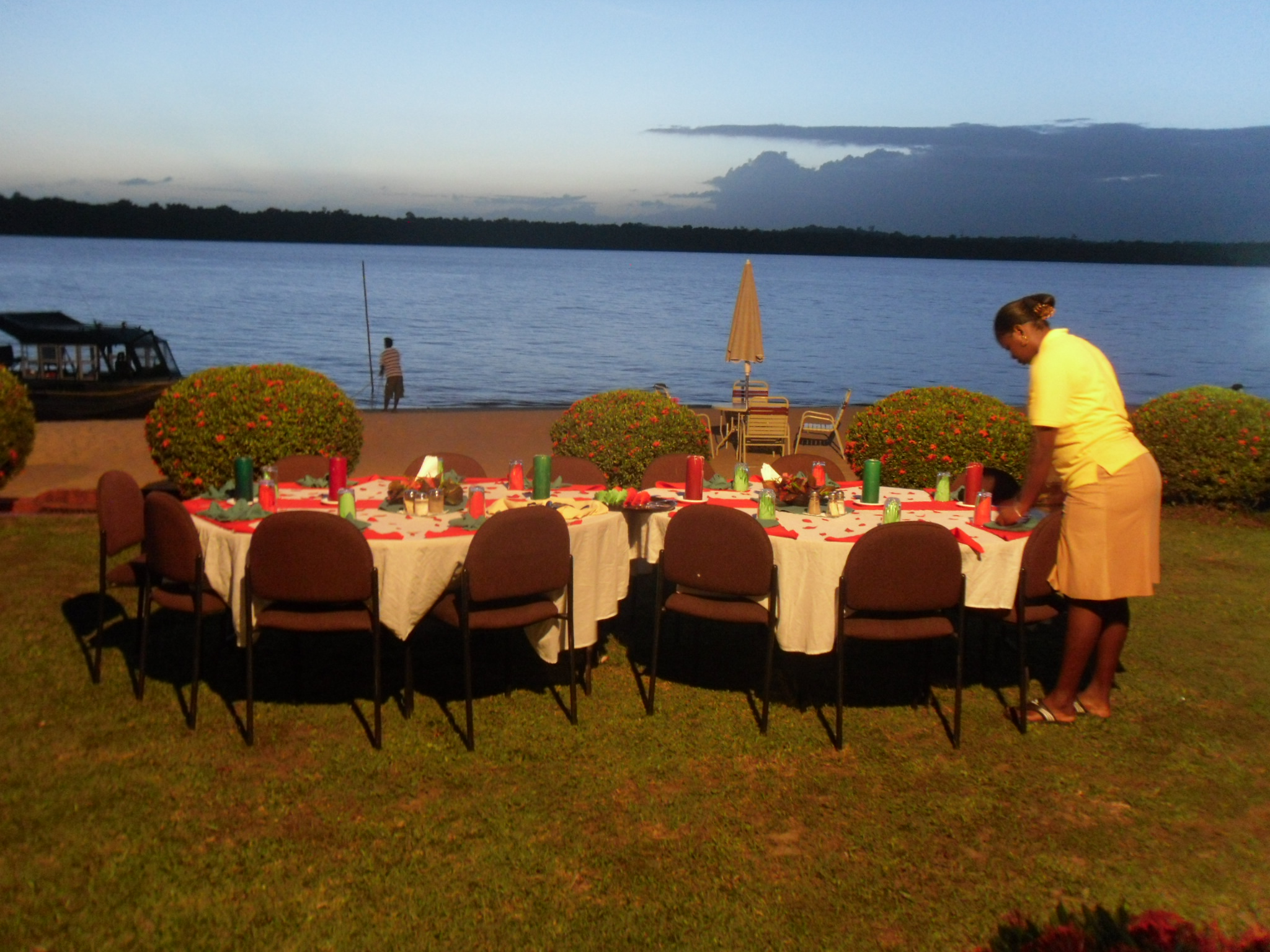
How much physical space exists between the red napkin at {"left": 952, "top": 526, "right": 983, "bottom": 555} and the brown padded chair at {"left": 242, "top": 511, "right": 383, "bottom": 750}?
7.88 ft

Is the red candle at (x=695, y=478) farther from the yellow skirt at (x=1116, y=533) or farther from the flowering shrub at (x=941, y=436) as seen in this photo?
the flowering shrub at (x=941, y=436)

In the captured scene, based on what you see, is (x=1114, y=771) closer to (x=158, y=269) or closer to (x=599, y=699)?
(x=599, y=699)

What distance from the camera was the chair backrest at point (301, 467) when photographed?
233 inches

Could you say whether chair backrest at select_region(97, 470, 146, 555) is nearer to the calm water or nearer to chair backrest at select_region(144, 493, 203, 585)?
chair backrest at select_region(144, 493, 203, 585)

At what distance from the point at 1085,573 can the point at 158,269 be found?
125 meters

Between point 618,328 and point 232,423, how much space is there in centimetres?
4975

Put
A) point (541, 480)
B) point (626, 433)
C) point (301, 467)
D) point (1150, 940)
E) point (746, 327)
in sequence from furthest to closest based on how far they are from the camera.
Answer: point (746, 327)
point (626, 433)
point (301, 467)
point (541, 480)
point (1150, 940)

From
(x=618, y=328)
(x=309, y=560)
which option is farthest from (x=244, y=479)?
(x=618, y=328)

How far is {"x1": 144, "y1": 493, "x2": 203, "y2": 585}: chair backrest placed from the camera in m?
4.54

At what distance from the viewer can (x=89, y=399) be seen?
19984mm

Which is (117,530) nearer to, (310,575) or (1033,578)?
(310,575)

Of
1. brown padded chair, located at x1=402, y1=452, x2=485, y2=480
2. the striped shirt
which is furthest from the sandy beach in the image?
brown padded chair, located at x1=402, y1=452, x2=485, y2=480

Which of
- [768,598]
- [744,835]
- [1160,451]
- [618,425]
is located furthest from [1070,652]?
[1160,451]

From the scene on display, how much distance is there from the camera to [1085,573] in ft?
14.9
